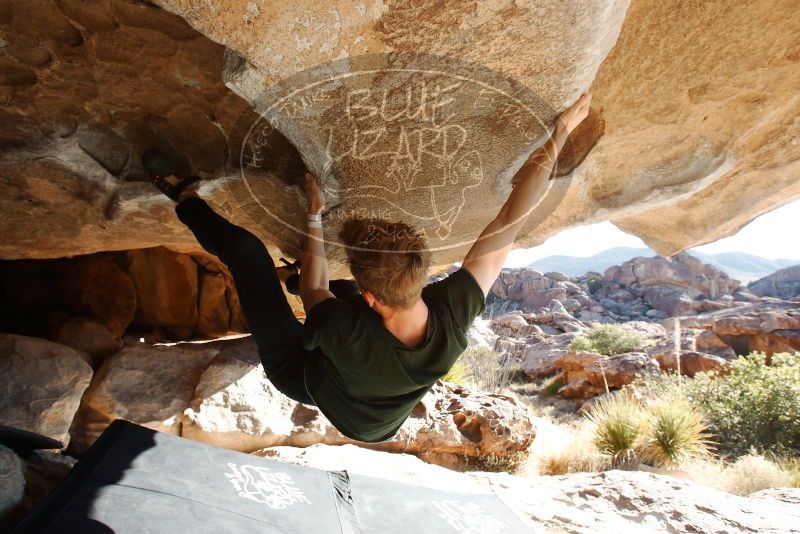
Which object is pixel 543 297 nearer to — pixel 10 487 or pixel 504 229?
pixel 504 229

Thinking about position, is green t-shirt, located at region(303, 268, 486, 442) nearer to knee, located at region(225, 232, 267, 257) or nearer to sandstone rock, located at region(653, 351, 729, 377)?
knee, located at region(225, 232, 267, 257)

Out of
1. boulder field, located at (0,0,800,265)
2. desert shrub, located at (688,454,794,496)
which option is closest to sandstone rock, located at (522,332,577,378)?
desert shrub, located at (688,454,794,496)

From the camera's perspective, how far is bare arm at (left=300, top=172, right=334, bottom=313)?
201 cm

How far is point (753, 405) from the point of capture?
31.3ft

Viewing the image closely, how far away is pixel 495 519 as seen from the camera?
3455 millimetres

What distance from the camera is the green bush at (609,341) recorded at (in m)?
18.7

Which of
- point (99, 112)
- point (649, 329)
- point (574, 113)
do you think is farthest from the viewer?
point (649, 329)

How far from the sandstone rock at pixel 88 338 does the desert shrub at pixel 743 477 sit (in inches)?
303

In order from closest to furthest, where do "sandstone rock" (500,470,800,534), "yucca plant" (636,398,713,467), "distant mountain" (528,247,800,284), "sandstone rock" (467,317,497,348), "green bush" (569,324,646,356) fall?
"sandstone rock" (500,470,800,534) → "yucca plant" (636,398,713,467) → "green bush" (569,324,646,356) → "sandstone rock" (467,317,497,348) → "distant mountain" (528,247,800,284)

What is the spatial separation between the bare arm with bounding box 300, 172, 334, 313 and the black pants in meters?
0.16

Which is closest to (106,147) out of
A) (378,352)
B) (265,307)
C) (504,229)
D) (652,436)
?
(265,307)

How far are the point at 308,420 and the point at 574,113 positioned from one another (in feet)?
12.9

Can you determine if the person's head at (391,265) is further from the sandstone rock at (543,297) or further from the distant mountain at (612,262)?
the distant mountain at (612,262)

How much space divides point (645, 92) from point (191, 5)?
233 cm
